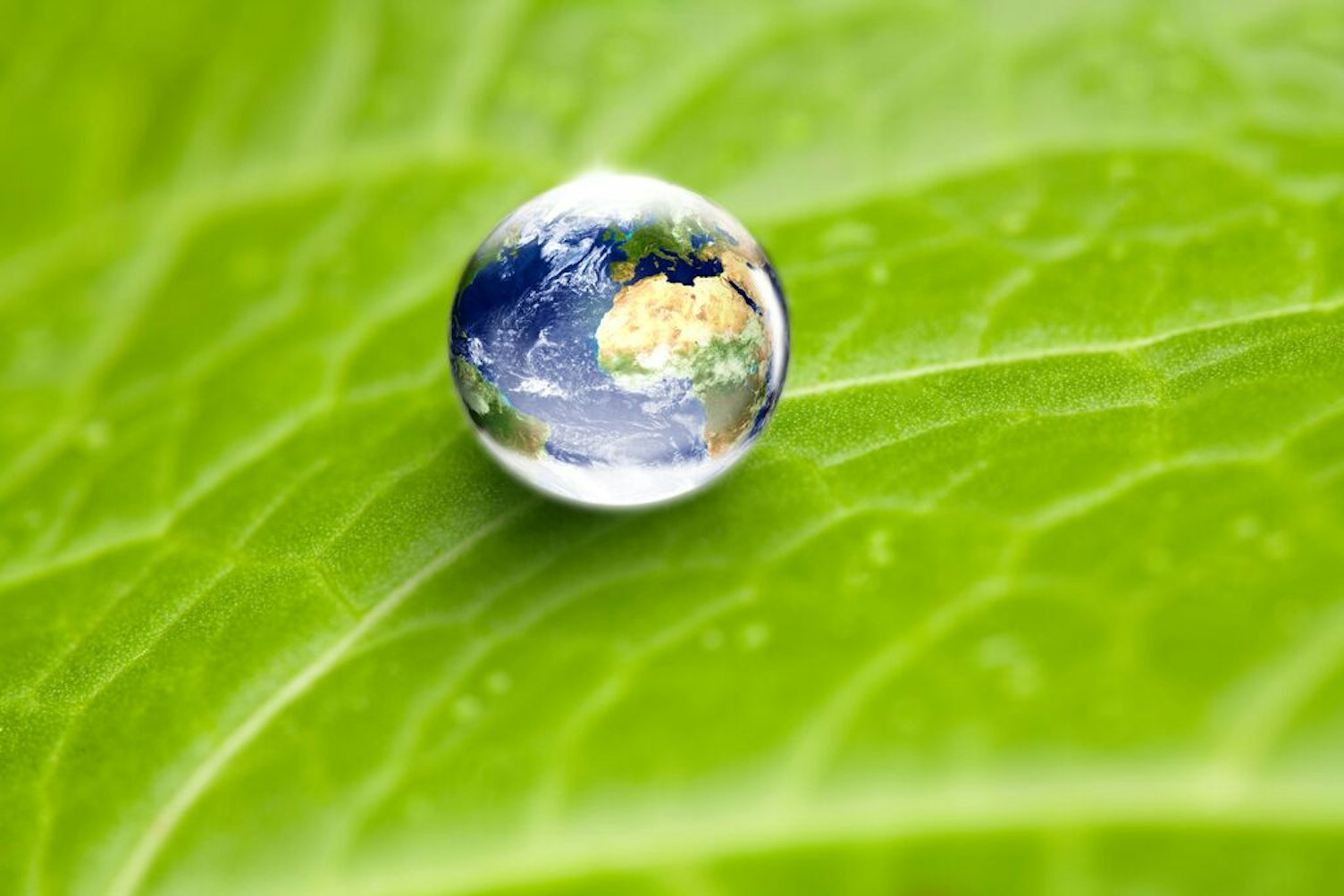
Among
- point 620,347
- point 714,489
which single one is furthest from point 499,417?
point 714,489

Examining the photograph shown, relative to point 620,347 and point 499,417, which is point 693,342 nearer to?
point 620,347

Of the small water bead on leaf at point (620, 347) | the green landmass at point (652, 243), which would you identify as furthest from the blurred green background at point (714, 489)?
the green landmass at point (652, 243)

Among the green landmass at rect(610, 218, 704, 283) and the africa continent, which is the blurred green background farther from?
the green landmass at rect(610, 218, 704, 283)

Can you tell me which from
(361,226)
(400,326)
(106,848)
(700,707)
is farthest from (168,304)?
(700,707)

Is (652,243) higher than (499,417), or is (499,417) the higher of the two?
(652,243)

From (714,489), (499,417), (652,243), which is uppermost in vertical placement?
(652,243)

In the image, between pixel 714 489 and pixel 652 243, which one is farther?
pixel 714 489
